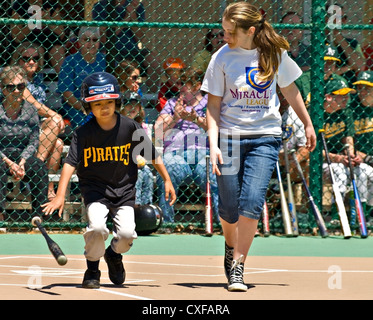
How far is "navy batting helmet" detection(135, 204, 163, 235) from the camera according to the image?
8.86 metres

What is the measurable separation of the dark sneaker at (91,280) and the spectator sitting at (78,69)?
4.15 m

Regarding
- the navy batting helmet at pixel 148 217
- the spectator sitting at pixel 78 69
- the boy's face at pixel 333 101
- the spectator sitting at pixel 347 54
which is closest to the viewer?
the navy batting helmet at pixel 148 217

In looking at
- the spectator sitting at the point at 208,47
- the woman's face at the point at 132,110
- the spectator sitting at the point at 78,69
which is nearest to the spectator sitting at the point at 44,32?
the spectator sitting at the point at 78,69

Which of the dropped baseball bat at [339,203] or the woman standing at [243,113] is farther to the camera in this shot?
the dropped baseball bat at [339,203]

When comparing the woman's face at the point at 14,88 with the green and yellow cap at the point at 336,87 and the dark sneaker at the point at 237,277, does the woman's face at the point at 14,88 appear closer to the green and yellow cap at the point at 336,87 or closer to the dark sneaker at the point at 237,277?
the green and yellow cap at the point at 336,87

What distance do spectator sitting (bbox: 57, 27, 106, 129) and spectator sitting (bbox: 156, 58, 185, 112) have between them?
769 millimetres

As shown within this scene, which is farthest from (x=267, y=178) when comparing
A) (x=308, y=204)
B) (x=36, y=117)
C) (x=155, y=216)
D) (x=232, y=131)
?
(x=36, y=117)

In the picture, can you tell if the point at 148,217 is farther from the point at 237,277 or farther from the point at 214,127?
the point at 237,277

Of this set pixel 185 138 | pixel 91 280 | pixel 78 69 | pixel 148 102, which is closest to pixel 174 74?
pixel 148 102

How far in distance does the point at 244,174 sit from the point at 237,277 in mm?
720

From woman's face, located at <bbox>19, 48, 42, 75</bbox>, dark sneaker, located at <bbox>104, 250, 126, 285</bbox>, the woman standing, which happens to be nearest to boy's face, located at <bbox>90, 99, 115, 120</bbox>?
the woman standing

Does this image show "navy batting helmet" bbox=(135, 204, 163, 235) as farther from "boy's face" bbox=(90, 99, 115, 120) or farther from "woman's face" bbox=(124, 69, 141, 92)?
"boy's face" bbox=(90, 99, 115, 120)

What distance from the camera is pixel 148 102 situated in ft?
32.9

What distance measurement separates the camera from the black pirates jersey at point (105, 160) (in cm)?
580
